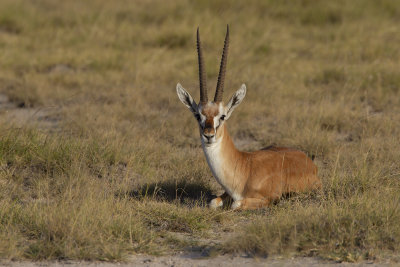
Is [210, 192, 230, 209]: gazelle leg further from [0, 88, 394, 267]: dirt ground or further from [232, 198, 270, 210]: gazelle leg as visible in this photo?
[0, 88, 394, 267]: dirt ground

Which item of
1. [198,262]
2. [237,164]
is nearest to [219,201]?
[237,164]

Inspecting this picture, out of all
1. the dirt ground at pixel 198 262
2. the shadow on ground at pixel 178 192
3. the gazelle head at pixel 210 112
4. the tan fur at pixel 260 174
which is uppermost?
the gazelle head at pixel 210 112

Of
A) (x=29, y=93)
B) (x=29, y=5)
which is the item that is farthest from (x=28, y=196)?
(x=29, y=5)

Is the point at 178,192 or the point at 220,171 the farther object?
the point at 178,192

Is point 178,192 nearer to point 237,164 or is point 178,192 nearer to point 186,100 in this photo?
point 237,164

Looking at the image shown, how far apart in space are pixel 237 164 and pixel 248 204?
41cm

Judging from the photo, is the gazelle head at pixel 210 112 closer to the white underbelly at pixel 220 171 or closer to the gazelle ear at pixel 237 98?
the gazelle ear at pixel 237 98

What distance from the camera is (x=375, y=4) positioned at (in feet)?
54.2

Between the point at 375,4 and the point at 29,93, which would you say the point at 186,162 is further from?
the point at 375,4

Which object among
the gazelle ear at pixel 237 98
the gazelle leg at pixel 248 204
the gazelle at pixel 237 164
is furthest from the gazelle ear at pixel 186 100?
the gazelle leg at pixel 248 204

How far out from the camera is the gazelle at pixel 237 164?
20.1ft

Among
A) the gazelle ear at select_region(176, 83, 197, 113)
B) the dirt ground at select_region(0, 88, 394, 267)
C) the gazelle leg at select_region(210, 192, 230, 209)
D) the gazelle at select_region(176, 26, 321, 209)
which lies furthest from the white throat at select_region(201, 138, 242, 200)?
the dirt ground at select_region(0, 88, 394, 267)

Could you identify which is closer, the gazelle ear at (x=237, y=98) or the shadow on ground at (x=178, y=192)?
the gazelle ear at (x=237, y=98)

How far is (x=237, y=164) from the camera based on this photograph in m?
6.41
